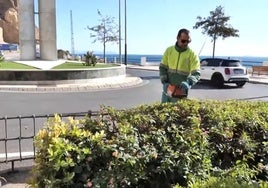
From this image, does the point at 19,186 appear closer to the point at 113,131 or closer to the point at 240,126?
the point at 113,131

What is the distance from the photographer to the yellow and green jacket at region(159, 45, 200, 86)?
5.02 m

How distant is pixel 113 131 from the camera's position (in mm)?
3174

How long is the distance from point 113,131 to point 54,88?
42.6 feet

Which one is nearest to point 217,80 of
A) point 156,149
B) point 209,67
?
point 209,67

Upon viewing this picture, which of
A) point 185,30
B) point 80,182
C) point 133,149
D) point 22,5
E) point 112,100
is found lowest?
point 112,100

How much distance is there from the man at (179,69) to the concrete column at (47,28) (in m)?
20.5

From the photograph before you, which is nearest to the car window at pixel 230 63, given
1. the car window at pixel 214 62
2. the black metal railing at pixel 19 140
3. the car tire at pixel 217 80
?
the car window at pixel 214 62

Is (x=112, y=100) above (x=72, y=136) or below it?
below

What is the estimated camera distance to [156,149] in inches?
117

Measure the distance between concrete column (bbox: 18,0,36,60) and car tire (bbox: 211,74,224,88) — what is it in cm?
1202

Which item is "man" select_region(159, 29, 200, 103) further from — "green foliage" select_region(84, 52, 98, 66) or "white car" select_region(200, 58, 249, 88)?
"green foliage" select_region(84, 52, 98, 66)

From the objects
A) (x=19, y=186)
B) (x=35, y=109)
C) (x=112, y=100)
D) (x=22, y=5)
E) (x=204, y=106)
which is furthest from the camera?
(x=22, y=5)

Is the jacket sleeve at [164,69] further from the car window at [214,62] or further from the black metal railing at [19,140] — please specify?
the car window at [214,62]

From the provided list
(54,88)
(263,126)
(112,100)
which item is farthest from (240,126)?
(54,88)
